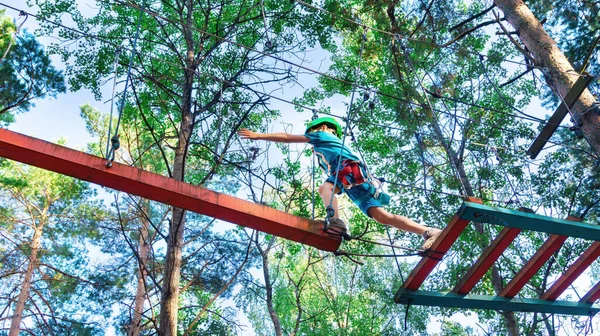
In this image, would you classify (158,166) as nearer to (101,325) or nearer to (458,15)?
(101,325)

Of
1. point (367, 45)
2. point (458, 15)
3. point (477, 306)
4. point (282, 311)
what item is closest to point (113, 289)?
point (282, 311)

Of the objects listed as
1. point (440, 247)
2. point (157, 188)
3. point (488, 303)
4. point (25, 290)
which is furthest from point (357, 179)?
point (25, 290)

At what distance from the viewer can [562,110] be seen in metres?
4.07

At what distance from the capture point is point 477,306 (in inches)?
130

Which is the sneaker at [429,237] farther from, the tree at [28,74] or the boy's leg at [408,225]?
the tree at [28,74]

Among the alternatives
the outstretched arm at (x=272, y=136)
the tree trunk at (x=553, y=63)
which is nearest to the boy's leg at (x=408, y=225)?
the outstretched arm at (x=272, y=136)

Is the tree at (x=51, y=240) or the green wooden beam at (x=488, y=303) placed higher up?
the tree at (x=51, y=240)

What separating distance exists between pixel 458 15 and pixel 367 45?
161cm

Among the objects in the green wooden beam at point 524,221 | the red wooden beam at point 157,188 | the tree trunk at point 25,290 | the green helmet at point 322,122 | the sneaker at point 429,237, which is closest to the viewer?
the red wooden beam at point 157,188

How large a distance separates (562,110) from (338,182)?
198cm

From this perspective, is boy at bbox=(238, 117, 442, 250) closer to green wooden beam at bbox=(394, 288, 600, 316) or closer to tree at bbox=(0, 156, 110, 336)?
Answer: green wooden beam at bbox=(394, 288, 600, 316)

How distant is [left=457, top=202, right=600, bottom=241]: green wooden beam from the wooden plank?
132 cm

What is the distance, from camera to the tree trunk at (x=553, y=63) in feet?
12.8

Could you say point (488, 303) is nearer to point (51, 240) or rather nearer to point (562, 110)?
point (562, 110)
